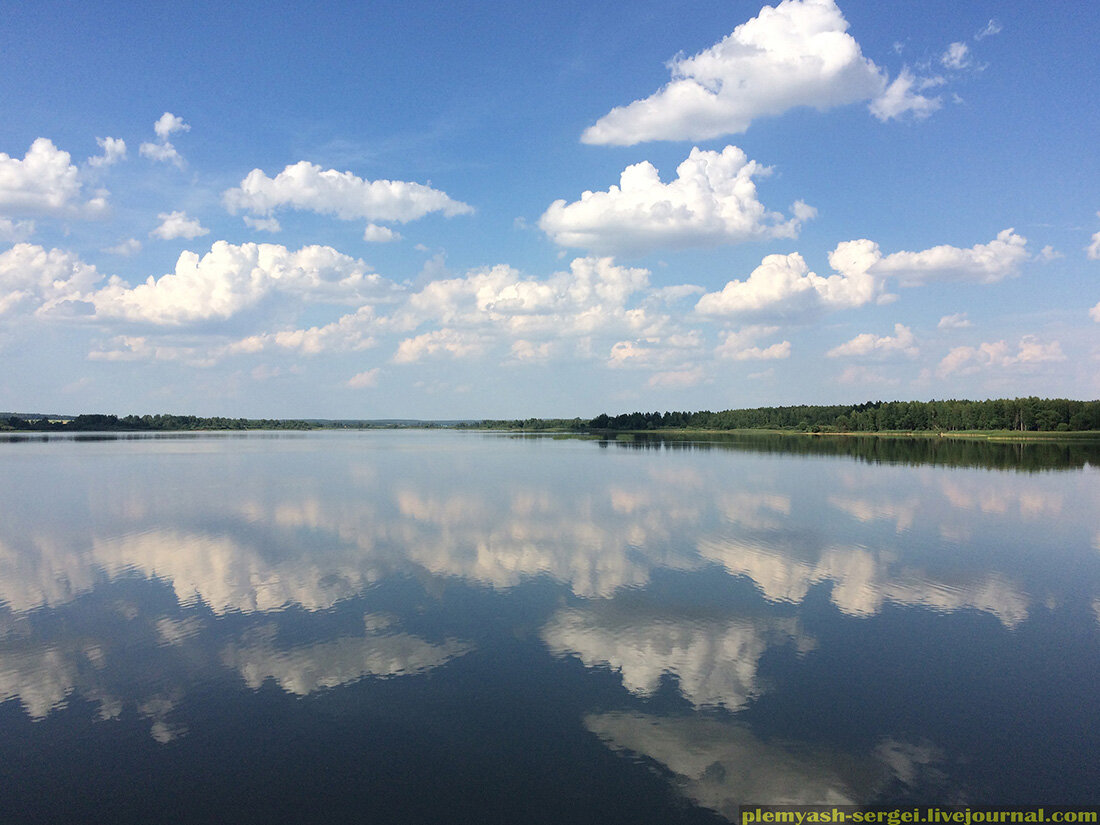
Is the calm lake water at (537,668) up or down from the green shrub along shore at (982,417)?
down

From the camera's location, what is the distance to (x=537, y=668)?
14305 millimetres

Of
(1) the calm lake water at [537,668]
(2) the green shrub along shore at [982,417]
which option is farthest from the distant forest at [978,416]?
(1) the calm lake water at [537,668]

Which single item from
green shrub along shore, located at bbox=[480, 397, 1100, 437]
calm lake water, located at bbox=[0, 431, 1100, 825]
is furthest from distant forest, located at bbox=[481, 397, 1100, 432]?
calm lake water, located at bbox=[0, 431, 1100, 825]

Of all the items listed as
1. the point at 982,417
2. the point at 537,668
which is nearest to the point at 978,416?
the point at 982,417

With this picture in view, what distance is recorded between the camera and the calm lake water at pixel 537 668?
9844 millimetres

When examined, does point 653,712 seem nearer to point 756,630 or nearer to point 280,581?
point 756,630

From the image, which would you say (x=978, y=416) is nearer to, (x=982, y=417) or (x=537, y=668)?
(x=982, y=417)

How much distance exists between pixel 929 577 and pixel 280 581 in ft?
77.2

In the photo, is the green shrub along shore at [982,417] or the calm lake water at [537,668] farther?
the green shrub along shore at [982,417]

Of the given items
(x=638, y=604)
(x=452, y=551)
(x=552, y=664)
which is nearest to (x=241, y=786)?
(x=552, y=664)

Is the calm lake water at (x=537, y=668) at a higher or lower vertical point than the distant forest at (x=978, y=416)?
lower

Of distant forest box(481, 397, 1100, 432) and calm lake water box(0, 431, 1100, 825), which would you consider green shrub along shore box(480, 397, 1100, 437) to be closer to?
distant forest box(481, 397, 1100, 432)

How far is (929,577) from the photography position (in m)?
22.5

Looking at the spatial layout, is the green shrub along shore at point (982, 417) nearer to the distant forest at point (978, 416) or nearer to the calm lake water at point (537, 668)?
the distant forest at point (978, 416)
